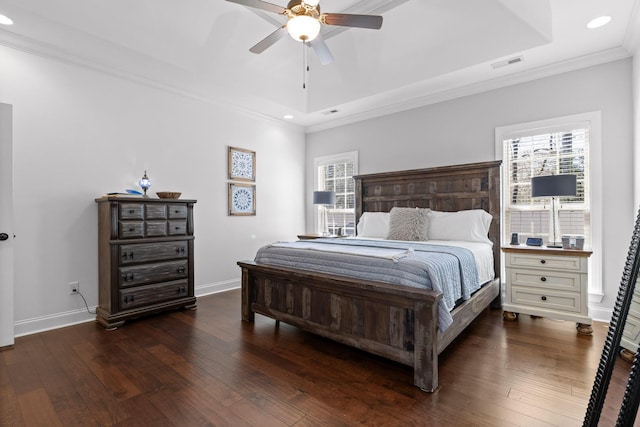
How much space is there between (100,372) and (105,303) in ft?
4.09

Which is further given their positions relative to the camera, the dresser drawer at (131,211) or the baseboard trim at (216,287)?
the baseboard trim at (216,287)

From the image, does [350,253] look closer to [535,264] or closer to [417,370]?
[417,370]

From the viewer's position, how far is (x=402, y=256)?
2.45m

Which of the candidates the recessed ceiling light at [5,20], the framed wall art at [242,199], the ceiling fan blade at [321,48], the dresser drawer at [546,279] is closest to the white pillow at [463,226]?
the dresser drawer at [546,279]

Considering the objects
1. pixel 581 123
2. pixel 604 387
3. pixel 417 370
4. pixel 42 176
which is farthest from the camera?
pixel 581 123

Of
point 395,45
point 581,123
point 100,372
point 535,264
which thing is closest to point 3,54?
point 100,372

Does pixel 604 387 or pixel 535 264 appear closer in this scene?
pixel 604 387

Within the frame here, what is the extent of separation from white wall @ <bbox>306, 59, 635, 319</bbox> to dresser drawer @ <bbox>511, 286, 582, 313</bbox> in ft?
1.90

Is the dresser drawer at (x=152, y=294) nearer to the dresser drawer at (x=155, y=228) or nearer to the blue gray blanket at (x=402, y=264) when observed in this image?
the dresser drawer at (x=155, y=228)

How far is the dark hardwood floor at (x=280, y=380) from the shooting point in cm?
180

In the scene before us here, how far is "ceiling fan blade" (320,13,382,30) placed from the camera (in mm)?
2322

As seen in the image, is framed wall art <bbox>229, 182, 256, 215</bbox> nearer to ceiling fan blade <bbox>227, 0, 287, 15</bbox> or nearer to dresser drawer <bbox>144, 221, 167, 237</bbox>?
dresser drawer <bbox>144, 221, 167, 237</bbox>

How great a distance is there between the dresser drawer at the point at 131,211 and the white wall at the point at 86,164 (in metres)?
0.50

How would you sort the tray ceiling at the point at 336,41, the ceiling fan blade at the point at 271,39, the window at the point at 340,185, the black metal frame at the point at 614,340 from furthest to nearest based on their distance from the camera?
the window at the point at 340,185 < the tray ceiling at the point at 336,41 < the ceiling fan blade at the point at 271,39 < the black metal frame at the point at 614,340
